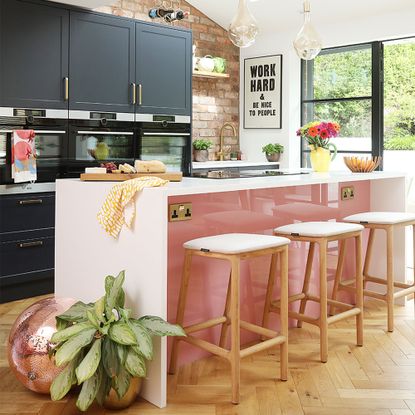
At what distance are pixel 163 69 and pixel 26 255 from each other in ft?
6.87

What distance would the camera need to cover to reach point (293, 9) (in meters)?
6.46

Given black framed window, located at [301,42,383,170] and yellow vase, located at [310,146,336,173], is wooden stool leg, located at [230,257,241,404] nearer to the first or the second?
yellow vase, located at [310,146,336,173]

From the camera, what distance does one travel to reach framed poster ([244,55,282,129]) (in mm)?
7117

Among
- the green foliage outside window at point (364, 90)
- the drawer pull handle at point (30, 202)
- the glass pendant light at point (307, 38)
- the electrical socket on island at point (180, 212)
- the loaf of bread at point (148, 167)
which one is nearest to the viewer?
the electrical socket on island at point (180, 212)

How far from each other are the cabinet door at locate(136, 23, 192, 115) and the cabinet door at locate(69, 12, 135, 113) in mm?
121

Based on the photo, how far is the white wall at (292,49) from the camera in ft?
20.1

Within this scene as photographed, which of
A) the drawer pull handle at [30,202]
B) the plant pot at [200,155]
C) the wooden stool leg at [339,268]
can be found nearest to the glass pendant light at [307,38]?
the wooden stool leg at [339,268]

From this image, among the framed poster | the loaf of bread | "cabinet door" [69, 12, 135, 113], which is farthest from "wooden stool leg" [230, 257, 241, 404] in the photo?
the framed poster

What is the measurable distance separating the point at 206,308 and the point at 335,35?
430 cm

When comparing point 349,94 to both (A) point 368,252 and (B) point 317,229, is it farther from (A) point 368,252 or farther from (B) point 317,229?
(B) point 317,229

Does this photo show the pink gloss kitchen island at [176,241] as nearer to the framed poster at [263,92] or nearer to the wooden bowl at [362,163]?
the wooden bowl at [362,163]

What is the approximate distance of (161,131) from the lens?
5.62 metres

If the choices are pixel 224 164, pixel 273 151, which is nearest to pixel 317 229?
pixel 224 164

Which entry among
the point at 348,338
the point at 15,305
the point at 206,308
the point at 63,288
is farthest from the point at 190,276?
the point at 15,305
